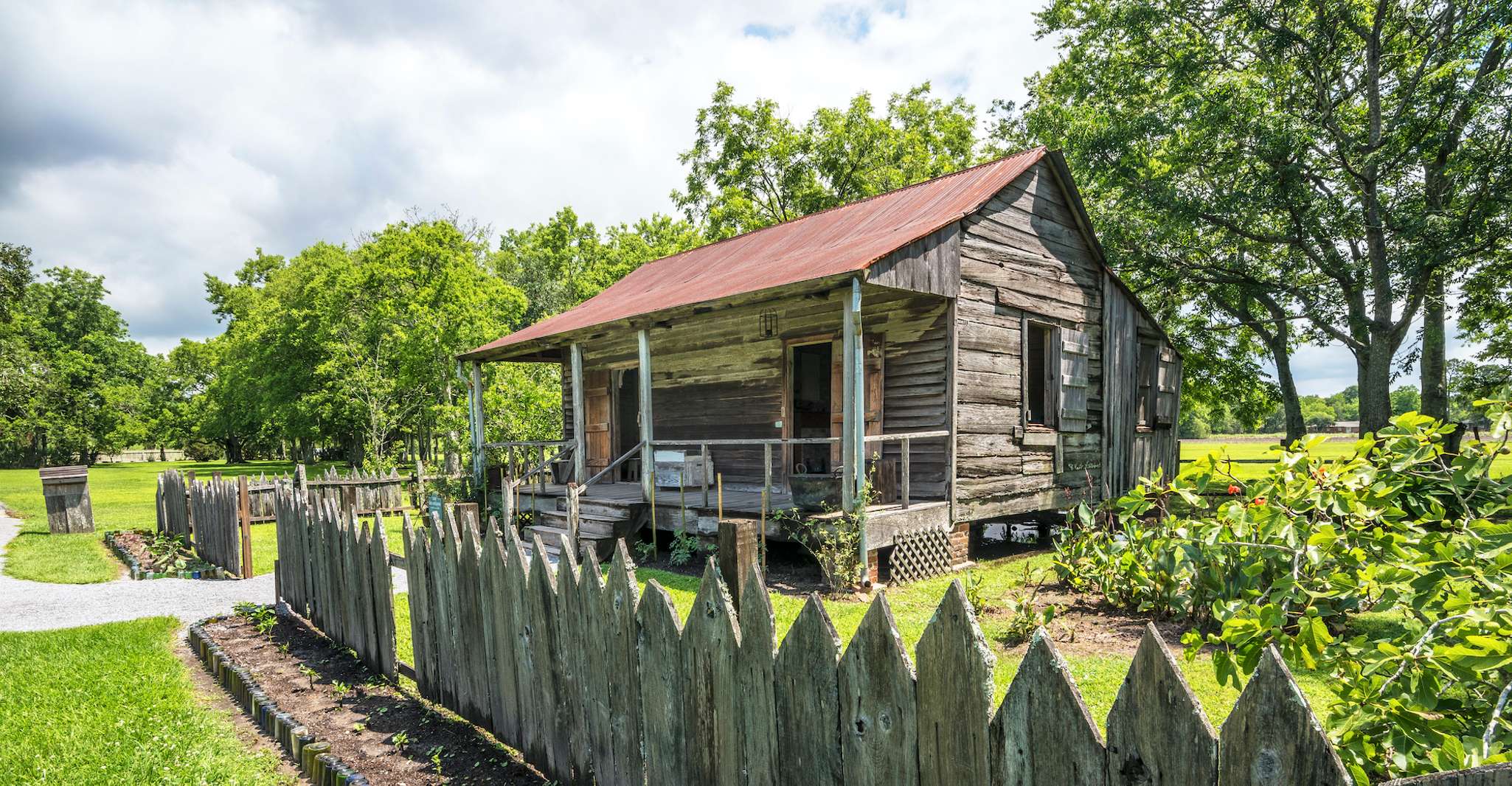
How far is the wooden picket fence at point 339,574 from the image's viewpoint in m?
5.31

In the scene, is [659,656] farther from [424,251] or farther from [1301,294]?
[424,251]

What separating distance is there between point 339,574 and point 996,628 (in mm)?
5546

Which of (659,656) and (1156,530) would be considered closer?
(659,656)

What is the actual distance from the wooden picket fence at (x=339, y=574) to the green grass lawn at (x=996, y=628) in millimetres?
383

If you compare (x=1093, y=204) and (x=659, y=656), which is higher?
(x=1093, y=204)

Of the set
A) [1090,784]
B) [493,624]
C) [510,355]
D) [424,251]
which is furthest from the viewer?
[424,251]

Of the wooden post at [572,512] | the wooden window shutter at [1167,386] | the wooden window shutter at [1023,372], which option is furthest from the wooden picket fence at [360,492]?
the wooden window shutter at [1167,386]

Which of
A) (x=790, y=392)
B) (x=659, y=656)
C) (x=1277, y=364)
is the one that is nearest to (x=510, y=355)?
(x=790, y=392)

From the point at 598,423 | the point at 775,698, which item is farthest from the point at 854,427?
Answer: the point at 598,423

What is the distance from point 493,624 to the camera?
13.7 feet

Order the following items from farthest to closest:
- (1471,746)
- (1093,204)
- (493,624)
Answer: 1. (1093,204)
2. (493,624)
3. (1471,746)

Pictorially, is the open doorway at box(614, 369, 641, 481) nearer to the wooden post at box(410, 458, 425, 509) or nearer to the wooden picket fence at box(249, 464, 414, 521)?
the wooden post at box(410, 458, 425, 509)

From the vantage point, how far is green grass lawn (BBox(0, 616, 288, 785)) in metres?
4.12

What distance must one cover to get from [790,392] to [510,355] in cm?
667
